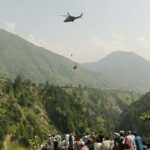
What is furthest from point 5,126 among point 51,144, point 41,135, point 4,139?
point 51,144

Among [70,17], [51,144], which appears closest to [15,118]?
[51,144]

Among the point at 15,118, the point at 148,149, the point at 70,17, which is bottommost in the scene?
the point at 148,149

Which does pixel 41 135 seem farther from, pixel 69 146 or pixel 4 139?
pixel 69 146

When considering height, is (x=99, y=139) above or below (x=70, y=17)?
below

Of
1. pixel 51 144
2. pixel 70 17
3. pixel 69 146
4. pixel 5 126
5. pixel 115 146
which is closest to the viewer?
pixel 70 17

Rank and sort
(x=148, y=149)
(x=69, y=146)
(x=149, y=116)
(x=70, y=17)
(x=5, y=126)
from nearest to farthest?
(x=149, y=116)
(x=70, y=17)
(x=148, y=149)
(x=69, y=146)
(x=5, y=126)

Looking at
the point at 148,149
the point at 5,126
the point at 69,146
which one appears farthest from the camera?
the point at 5,126

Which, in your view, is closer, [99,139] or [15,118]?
[99,139]

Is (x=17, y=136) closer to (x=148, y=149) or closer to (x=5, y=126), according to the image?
(x=5, y=126)

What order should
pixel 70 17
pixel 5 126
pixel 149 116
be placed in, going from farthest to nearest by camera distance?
pixel 5 126, pixel 70 17, pixel 149 116
